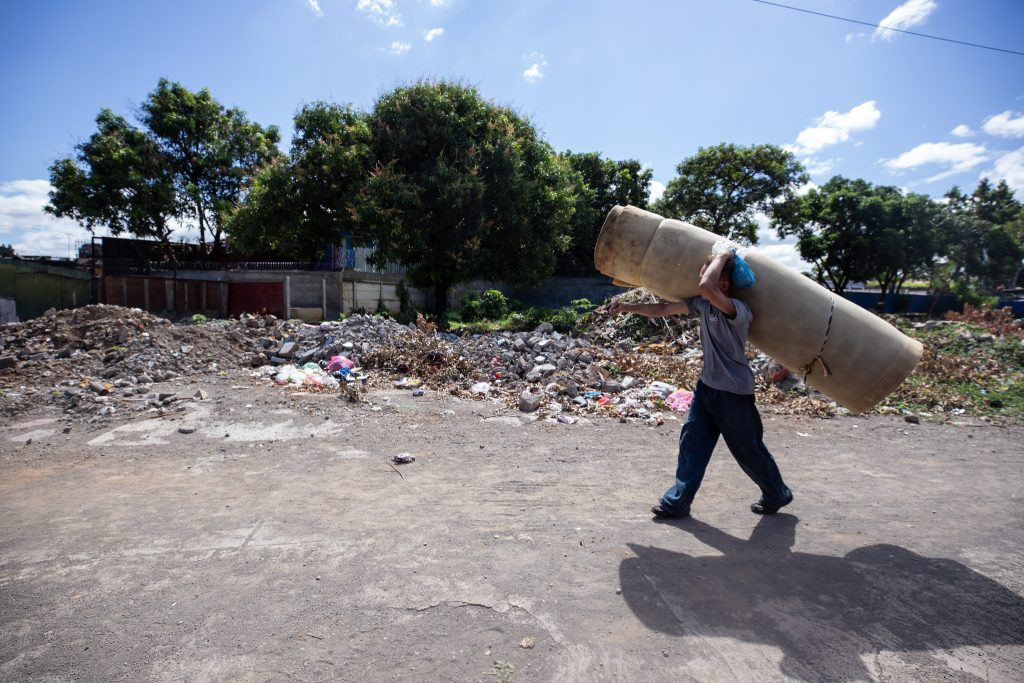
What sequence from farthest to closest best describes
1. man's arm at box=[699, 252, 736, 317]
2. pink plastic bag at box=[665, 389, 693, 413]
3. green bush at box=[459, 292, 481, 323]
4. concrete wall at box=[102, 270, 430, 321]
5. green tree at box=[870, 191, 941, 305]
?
1. green tree at box=[870, 191, 941, 305]
2. green bush at box=[459, 292, 481, 323]
3. concrete wall at box=[102, 270, 430, 321]
4. pink plastic bag at box=[665, 389, 693, 413]
5. man's arm at box=[699, 252, 736, 317]

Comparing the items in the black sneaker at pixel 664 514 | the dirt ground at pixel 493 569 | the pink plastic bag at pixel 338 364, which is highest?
the pink plastic bag at pixel 338 364

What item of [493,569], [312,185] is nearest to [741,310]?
[493,569]

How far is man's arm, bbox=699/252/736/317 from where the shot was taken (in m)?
2.71

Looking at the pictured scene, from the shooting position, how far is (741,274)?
280 centimetres

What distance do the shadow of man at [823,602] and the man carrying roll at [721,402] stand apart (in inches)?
14.0

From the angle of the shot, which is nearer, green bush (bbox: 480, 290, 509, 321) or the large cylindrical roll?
the large cylindrical roll

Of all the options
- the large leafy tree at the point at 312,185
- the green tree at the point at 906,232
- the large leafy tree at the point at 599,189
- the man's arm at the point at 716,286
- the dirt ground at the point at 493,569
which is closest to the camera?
the dirt ground at the point at 493,569

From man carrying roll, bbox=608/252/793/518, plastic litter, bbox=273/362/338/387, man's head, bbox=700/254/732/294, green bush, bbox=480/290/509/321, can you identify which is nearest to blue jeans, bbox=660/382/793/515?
man carrying roll, bbox=608/252/793/518

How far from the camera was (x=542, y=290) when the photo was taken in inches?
1048

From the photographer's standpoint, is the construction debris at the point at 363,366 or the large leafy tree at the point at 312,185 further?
the large leafy tree at the point at 312,185

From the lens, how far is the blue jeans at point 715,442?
289cm

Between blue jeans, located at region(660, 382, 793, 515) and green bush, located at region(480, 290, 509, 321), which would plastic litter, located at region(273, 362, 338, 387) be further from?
green bush, located at region(480, 290, 509, 321)

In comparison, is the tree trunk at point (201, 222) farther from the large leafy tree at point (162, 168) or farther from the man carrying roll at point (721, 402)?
the man carrying roll at point (721, 402)

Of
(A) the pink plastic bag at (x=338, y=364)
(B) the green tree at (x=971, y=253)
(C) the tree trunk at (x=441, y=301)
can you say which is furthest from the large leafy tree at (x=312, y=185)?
(B) the green tree at (x=971, y=253)
